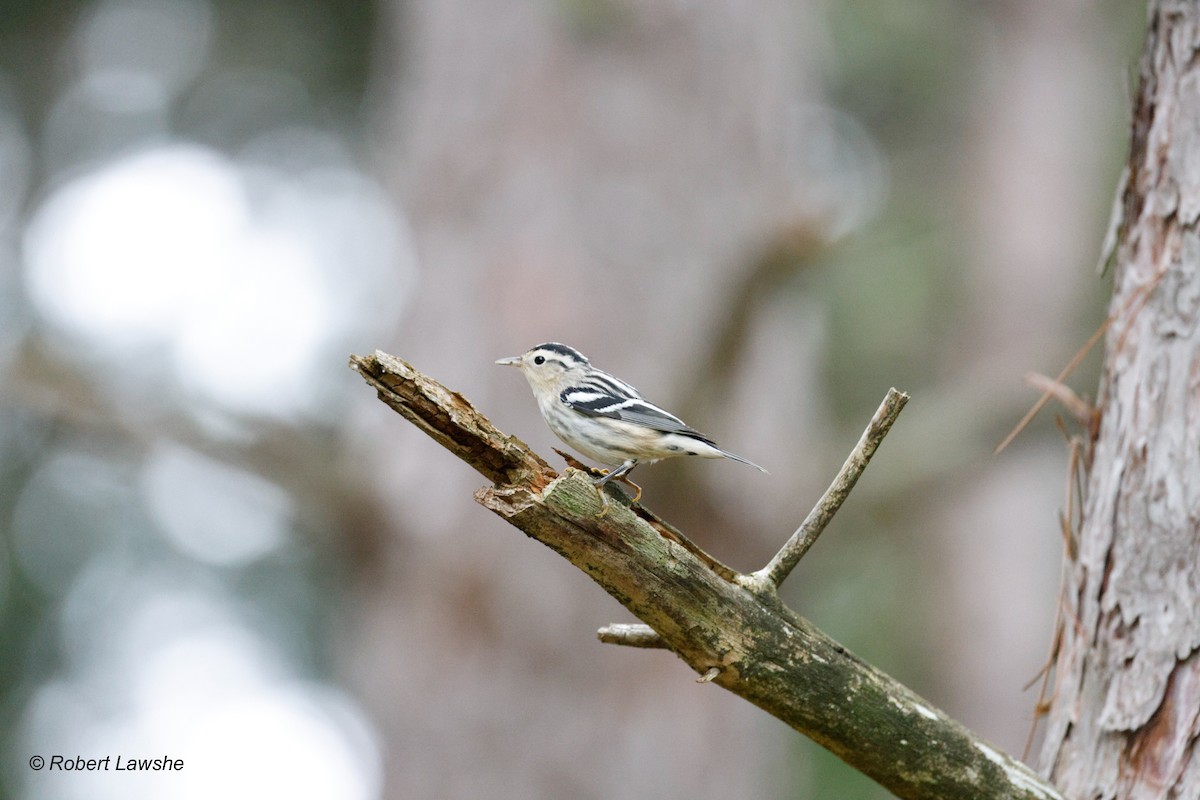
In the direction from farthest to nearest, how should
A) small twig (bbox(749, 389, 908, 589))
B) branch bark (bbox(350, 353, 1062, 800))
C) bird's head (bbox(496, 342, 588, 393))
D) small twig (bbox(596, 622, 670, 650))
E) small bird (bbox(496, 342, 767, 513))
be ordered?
bird's head (bbox(496, 342, 588, 393)), small bird (bbox(496, 342, 767, 513)), small twig (bbox(596, 622, 670, 650)), small twig (bbox(749, 389, 908, 589)), branch bark (bbox(350, 353, 1062, 800))

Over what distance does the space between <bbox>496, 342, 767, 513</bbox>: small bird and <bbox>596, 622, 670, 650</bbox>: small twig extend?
0.63 m

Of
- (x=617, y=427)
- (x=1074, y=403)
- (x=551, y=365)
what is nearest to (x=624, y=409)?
(x=617, y=427)

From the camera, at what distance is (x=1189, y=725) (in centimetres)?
304

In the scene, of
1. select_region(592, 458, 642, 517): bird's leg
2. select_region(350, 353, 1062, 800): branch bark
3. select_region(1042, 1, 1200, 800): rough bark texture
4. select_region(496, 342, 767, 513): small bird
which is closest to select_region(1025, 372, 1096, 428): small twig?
select_region(1042, 1, 1200, 800): rough bark texture

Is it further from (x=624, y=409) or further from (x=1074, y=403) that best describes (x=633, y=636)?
(x=1074, y=403)

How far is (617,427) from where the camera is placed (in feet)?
12.8

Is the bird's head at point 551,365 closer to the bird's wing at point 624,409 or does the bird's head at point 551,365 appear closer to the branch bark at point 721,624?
the bird's wing at point 624,409

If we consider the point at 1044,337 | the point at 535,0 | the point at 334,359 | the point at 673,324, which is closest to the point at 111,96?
the point at 334,359

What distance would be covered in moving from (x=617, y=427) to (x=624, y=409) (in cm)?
14

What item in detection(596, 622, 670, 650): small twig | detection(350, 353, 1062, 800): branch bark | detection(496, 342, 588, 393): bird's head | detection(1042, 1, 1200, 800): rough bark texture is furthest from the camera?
detection(496, 342, 588, 393): bird's head

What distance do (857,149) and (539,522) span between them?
A: 12.7m

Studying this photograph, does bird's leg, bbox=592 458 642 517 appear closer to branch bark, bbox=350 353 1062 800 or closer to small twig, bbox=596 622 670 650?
branch bark, bbox=350 353 1062 800

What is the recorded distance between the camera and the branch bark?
2.51 meters

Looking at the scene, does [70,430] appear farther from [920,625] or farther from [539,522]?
[920,625]
